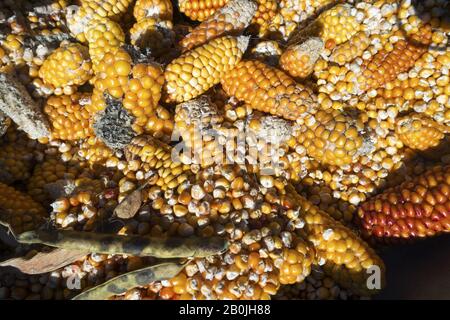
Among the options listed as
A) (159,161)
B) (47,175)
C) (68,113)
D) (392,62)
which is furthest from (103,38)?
(392,62)

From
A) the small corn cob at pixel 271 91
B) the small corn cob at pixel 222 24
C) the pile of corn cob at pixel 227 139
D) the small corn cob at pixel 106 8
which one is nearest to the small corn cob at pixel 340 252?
the pile of corn cob at pixel 227 139

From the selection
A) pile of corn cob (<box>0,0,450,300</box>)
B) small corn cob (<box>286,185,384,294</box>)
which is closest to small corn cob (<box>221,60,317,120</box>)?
pile of corn cob (<box>0,0,450,300</box>)

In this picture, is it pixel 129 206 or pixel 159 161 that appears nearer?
pixel 129 206

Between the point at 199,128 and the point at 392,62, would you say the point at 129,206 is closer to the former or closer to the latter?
the point at 199,128

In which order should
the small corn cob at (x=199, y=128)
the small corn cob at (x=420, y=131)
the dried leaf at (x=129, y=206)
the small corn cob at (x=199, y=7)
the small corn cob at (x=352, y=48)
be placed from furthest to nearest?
the small corn cob at (x=199, y=7) < the small corn cob at (x=352, y=48) < the small corn cob at (x=420, y=131) < the small corn cob at (x=199, y=128) < the dried leaf at (x=129, y=206)

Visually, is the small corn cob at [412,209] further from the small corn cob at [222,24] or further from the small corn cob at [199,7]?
the small corn cob at [199,7]

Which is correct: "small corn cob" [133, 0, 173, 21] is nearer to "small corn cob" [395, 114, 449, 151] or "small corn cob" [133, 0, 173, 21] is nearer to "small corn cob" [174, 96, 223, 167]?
"small corn cob" [174, 96, 223, 167]

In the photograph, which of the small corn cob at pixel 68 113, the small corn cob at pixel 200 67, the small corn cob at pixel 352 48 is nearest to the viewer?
the small corn cob at pixel 200 67
